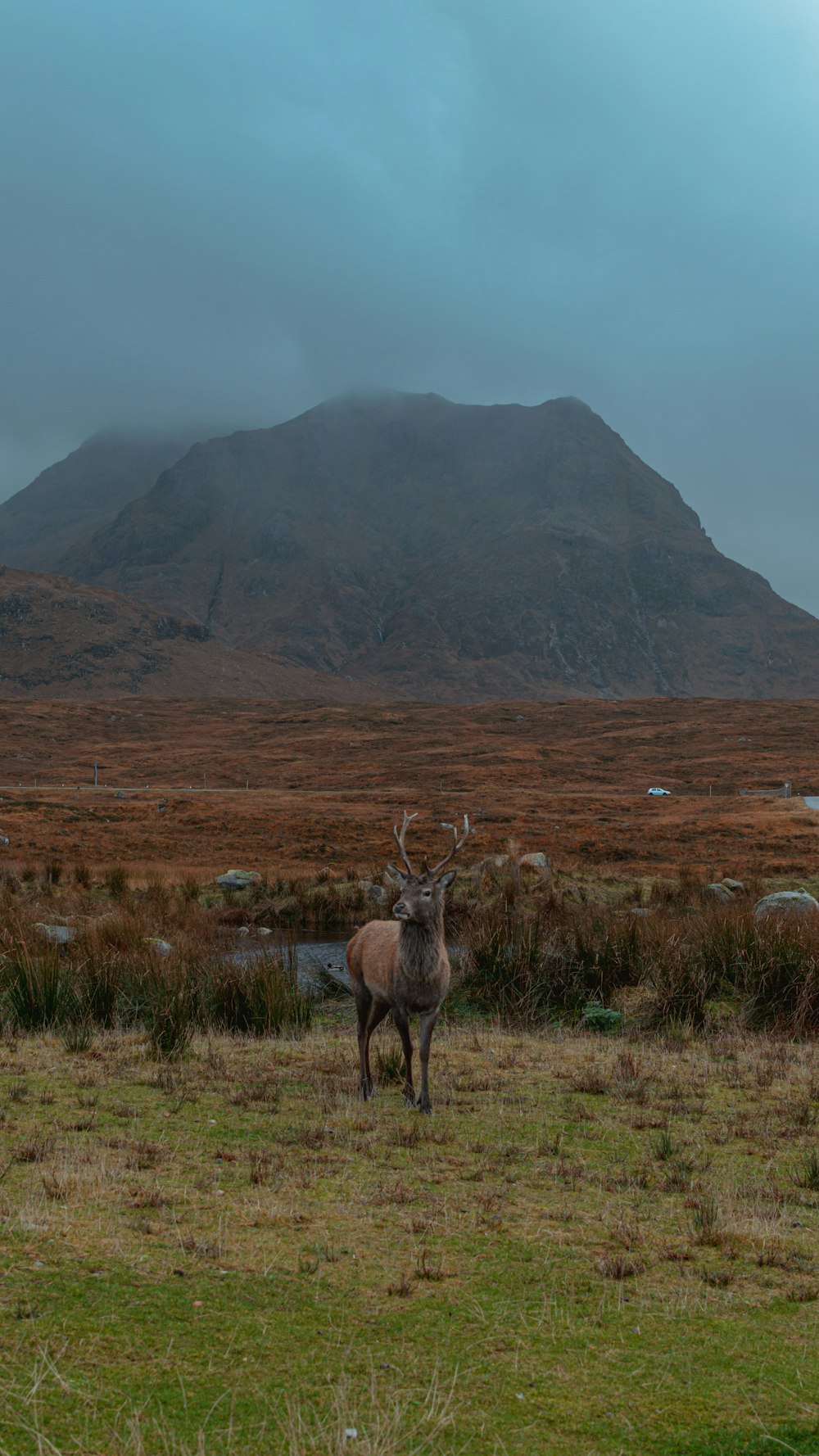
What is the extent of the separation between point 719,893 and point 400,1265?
19.6 metres

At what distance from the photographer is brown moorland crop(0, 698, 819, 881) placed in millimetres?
34531

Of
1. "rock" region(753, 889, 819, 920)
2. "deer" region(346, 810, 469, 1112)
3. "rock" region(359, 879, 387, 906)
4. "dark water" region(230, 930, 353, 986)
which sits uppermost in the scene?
"deer" region(346, 810, 469, 1112)

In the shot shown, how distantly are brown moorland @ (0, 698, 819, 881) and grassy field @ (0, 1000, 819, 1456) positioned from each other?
19.9 m

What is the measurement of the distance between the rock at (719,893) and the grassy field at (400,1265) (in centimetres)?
1353

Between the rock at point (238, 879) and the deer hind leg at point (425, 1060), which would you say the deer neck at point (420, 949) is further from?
the rock at point (238, 879)

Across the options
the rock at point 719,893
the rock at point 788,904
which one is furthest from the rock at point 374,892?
the rock at point 788,904

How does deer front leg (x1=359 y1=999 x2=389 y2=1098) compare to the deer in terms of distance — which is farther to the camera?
deer front leg (x1=359 y1=999 x2=389 y2=1098)

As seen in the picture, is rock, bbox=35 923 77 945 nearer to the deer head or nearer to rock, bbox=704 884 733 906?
the deer head

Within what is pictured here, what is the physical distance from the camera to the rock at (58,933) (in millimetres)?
15185

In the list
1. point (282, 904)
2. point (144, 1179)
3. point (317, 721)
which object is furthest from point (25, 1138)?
point (317, 721)

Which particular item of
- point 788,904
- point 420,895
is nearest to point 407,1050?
point 420,895

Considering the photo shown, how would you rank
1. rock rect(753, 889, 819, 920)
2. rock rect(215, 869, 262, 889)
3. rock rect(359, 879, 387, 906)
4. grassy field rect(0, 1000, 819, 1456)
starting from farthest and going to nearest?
rock rect(215, 869, 262, 889), rock rect(359, 879, 387, 906), rock rect(753, 889, 819, 920), grassy field rect(0, 1000, 819, 1456)

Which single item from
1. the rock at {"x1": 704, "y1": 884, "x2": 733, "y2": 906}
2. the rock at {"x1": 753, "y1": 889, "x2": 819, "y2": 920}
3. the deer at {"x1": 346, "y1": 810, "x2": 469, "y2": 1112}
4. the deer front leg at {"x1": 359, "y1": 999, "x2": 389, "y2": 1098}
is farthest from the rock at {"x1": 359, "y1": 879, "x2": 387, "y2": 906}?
the deer at {"x1": 346, "y1": 810, "x2": 469, "y2": 1112}

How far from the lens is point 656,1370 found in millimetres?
4262
